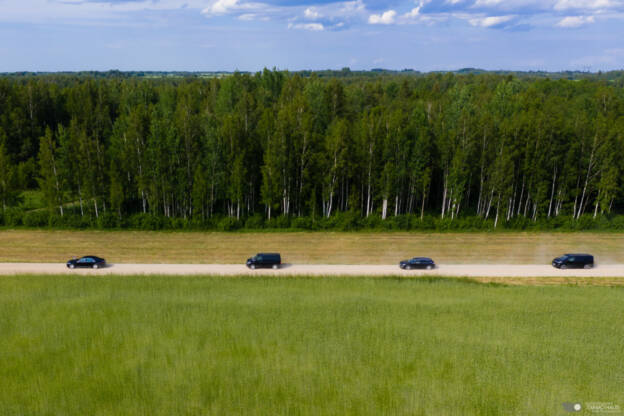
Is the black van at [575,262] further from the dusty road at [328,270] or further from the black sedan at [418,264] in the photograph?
the black sedan at [418,264]

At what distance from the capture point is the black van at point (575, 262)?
41969 mm

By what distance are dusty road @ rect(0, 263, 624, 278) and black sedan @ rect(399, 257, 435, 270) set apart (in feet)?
1.66

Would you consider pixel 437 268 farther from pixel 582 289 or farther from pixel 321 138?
pixel 321 138

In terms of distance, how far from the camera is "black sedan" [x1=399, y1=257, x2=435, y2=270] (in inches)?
1639

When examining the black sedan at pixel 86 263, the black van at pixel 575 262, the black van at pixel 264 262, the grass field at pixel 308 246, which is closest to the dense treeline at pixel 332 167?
the grass field at pixel 308 246

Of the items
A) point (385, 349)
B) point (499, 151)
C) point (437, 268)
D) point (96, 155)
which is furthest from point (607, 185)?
point (96, 155)

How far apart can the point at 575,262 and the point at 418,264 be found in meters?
14.6

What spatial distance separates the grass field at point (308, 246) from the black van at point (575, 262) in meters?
2.53

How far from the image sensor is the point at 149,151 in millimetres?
55719

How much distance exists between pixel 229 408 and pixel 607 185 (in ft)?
176

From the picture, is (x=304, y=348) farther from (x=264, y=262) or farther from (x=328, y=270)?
(x=264, y=262)

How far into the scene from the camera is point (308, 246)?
161ft

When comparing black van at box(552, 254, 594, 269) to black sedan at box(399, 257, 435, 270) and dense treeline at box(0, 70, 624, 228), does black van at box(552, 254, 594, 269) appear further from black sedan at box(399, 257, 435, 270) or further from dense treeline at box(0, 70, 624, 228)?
dense treeline at box(0, 70, 624, 228)

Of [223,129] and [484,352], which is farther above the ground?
[223,129]
